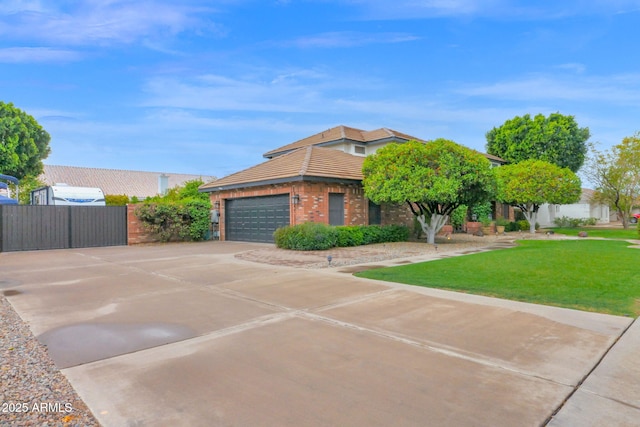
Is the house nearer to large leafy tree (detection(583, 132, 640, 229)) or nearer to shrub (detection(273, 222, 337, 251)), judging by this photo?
shrub (detection(273, 222, 337, 251))

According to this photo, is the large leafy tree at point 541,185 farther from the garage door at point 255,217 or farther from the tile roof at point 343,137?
the garage door at point 255,217

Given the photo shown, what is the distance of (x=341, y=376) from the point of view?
11.5 ft

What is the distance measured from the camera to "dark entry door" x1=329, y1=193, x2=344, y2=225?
56.9 ft

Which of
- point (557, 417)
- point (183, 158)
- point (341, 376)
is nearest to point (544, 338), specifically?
point (557, 417)

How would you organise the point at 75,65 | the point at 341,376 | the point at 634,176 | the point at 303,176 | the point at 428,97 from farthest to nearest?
the point at 634,176 → the point at 428,97 → the point at 303,176 → the point at 75,65 → the point at 341,376

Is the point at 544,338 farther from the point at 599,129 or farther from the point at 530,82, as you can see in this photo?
the point at 599,129

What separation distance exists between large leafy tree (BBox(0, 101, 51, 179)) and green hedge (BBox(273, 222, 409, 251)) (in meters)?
25.2

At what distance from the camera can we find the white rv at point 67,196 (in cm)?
1898

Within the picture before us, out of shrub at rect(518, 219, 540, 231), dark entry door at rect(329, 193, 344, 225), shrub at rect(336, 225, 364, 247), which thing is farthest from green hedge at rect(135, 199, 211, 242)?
shrub at rect(518, 219, 540, 231)

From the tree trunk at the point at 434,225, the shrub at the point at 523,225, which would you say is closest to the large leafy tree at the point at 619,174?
the shrub at the point at 523,225

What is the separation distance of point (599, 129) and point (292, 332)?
38.7 meters

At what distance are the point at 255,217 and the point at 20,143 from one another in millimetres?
23130

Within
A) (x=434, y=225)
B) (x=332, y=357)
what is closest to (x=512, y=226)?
(x=434, y=225)

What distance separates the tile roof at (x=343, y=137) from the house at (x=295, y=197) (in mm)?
3623
